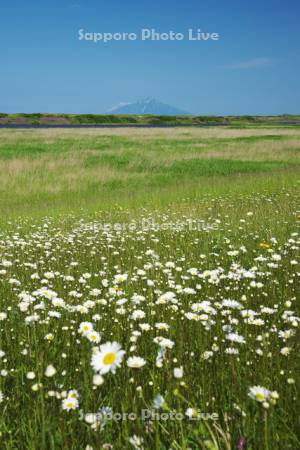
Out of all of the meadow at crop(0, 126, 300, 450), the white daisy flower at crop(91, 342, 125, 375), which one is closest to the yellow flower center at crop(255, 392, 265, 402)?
the meadow at crop(0, 126, 300, 450)

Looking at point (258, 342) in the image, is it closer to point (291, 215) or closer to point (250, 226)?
point (250, 226)

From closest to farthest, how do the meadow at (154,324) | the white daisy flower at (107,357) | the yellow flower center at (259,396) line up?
1. the yellow flower center at (259,396)
2. the white daisy flower at (107,357)
3. the meadow at (154,324)

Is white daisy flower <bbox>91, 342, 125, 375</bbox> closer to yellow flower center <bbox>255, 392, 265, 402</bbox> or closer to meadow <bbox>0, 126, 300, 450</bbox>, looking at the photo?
meadow <bbox>0, 126, 300, 450</bbox>

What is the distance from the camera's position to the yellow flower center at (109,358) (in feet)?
5.24

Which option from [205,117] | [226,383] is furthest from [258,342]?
[205,117]

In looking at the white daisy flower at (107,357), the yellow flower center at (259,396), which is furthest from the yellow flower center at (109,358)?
the yellow flower center at (259,396)

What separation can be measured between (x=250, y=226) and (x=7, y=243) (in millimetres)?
4883

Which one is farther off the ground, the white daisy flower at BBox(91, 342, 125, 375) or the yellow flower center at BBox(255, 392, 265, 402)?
the white daisy flower at BBox(91, 342, 125, 375)

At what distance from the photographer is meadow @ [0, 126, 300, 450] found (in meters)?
1.82

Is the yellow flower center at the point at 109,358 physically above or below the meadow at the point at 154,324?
above

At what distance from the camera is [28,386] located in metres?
2.37

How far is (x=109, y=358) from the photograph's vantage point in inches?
64.1

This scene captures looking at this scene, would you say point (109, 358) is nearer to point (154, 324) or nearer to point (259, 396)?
point (259, 396)

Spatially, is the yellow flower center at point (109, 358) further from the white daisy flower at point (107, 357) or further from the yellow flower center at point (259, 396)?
the yellow flower center at point (259, 396)
